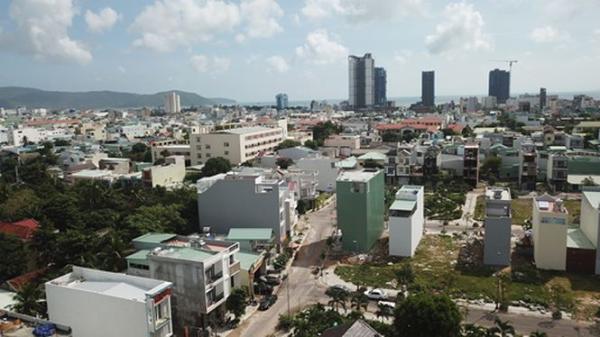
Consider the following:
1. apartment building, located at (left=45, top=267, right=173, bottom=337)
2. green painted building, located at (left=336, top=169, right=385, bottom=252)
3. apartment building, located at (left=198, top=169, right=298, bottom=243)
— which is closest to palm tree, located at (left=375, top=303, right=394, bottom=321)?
green painted building, located at (left=336, top=169, right=385, bottom=252)

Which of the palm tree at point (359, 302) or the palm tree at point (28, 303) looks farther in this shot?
the palm tree at point (359, 302)

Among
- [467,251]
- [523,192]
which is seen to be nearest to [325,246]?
[467,251]

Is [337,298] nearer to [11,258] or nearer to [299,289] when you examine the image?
[299,289]

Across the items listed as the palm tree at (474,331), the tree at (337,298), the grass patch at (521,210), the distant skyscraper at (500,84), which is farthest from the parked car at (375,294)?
the distant skyscraper at (500,84)

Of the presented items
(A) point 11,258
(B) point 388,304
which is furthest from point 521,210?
(A) point 11,258

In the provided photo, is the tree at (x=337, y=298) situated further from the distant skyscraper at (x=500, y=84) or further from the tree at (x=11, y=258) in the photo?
the distant skyscraper at (x=500, y=84)

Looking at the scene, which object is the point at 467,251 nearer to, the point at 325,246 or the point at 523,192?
the point at 325,246

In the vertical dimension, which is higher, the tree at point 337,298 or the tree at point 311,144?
the tree at point 311,144
